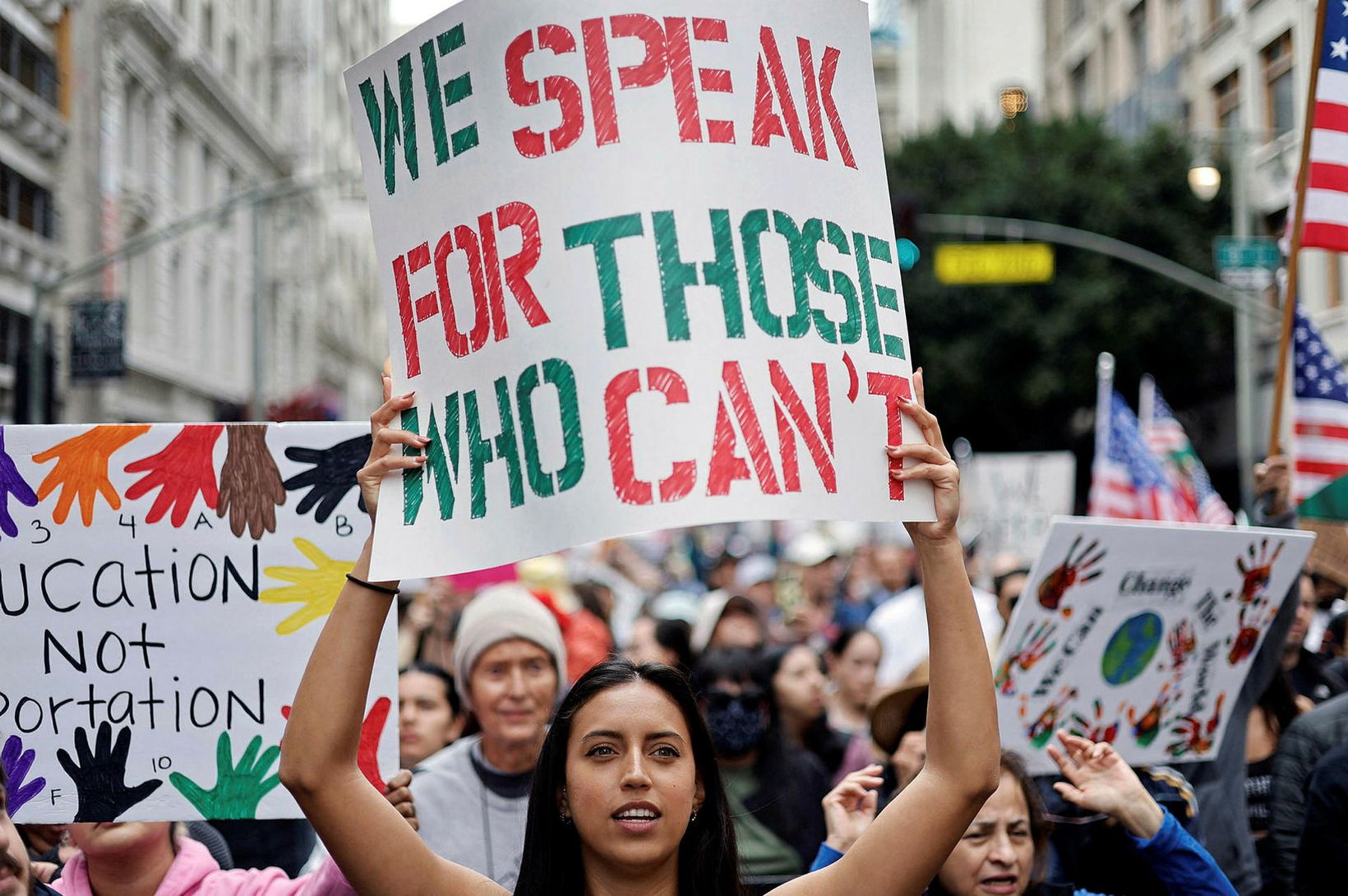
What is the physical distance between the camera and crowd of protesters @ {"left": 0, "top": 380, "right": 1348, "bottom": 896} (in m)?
2.46

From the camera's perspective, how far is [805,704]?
20.2ft

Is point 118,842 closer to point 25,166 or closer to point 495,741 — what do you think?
point 495,741

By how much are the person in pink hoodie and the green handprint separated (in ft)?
0.40

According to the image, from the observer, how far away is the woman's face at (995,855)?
3418mm

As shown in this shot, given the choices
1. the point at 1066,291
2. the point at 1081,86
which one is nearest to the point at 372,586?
the point at 1066,291

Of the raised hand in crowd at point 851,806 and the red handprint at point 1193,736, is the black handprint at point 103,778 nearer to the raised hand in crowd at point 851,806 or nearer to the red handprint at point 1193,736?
the raised hand in crowd at point 851,806

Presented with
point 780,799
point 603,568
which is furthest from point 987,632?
point 603,568

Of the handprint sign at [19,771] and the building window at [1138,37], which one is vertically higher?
the building window at [1138,37]

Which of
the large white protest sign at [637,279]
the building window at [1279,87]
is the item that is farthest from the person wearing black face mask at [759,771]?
the building window at [1279,87]

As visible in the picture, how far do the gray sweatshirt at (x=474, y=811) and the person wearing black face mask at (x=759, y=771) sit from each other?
2.70 feet

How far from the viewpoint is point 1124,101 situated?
33594 millimetres

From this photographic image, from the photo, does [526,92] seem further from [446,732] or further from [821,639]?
[821,639]

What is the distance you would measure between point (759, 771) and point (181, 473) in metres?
2.46

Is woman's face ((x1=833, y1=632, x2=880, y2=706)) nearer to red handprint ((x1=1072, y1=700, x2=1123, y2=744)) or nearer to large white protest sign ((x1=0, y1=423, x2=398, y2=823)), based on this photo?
red handprint ((x1=1072, y1=700, x2=1123, y2=744))
